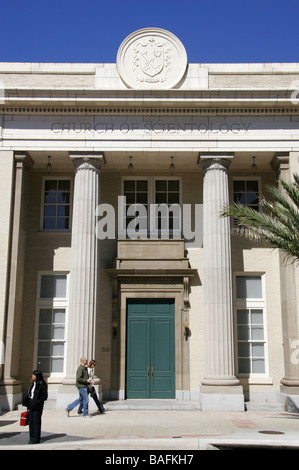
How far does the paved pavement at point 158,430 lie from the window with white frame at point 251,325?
203cm

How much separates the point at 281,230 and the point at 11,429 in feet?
26.8

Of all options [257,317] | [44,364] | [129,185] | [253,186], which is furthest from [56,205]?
[257,317]

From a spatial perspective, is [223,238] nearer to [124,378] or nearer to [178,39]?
[124,378]

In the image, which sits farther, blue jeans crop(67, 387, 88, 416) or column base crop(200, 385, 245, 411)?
column base crop(200, 385, 245, 411)

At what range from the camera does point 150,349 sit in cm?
1742

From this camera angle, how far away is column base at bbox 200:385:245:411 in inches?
609

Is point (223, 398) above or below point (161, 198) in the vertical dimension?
below

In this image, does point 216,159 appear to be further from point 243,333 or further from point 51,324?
point 51,324

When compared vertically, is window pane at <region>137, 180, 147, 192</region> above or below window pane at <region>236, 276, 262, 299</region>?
above

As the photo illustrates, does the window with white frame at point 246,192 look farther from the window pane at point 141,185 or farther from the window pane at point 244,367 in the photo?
the window pane at point 244,367

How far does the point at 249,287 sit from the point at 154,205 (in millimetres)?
4381

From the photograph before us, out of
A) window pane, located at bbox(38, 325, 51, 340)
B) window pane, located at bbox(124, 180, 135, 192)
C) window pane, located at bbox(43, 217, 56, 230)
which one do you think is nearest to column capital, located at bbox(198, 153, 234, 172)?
window pane, located at bbox(124, 180, 135, 192)

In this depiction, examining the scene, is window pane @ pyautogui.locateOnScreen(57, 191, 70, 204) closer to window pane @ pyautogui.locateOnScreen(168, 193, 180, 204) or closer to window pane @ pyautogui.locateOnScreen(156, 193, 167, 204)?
window pane @ pyautogui.locateOnScreen(156, 193, 167, 204)

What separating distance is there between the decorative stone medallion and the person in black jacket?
10.5 m
